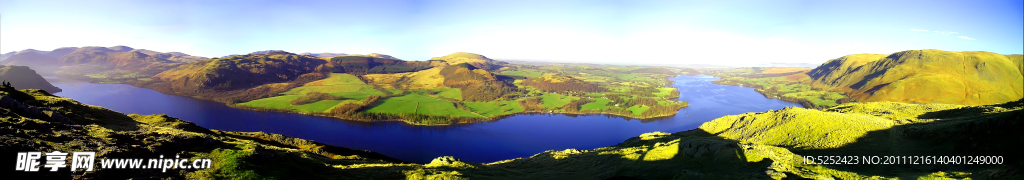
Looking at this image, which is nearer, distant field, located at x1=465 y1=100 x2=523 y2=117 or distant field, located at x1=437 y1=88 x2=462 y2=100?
distant field, located at x1=465 y1=100 x2=523 y2=117

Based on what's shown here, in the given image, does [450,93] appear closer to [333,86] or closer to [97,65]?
[333,86]

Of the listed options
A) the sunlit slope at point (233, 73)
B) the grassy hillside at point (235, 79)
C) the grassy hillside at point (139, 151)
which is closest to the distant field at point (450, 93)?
the grassy hillside at point (235, 79)

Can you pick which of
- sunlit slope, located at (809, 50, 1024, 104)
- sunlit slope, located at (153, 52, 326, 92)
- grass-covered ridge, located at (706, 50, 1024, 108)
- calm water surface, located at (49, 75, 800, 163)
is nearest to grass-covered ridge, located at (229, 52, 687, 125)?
calm water surface, located at (49, 75, 800, 163)

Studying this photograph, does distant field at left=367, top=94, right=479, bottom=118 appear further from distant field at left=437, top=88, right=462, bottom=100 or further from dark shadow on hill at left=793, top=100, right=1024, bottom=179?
dark shadow on hill at left=793, top=100, right=1024, bottom=179

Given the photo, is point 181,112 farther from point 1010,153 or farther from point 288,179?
point 1010,153

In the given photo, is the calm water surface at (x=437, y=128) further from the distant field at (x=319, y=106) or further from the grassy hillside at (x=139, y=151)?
the grassy hillside at (x=139, y=151)
